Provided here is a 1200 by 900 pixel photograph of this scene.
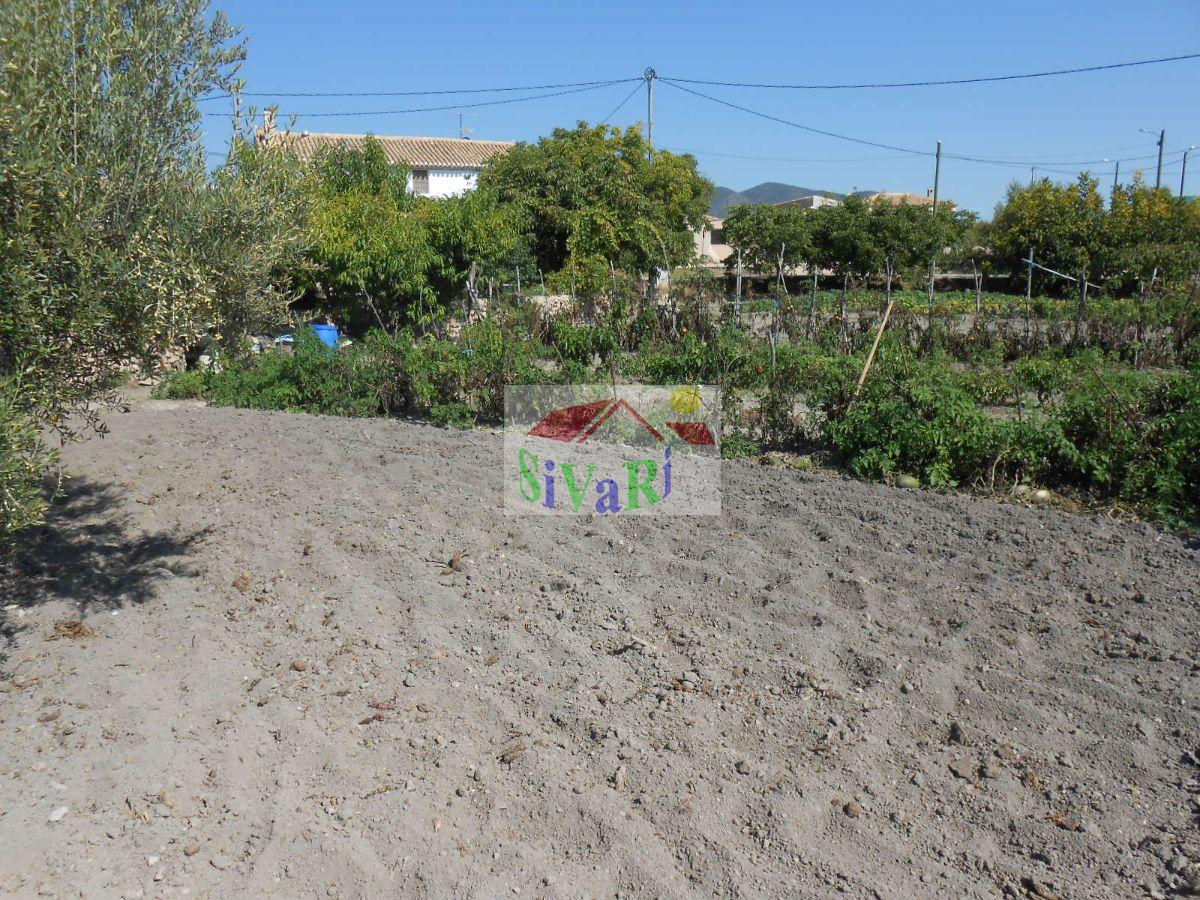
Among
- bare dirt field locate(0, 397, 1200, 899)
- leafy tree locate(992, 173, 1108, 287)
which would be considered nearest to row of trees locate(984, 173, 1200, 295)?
leafy tree locate(992, 173, 1108, 287)

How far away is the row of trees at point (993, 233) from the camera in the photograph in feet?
82.3

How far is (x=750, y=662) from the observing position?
4.42m

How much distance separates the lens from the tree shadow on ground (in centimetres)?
508

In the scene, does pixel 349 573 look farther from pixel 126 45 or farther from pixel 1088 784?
pixel 1088 784

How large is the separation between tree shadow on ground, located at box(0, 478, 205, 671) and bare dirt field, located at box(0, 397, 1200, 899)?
3cm

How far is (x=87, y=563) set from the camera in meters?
5.59

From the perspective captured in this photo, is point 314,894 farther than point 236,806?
No

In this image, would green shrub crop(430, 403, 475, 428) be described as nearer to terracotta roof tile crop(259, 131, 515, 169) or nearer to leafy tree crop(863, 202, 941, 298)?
leafy tree crop(863, 202, 941, 298)

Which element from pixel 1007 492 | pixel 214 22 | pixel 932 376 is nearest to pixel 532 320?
pixel 932 376

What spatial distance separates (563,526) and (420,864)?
3.22 meters

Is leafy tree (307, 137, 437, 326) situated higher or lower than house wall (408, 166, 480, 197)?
lower

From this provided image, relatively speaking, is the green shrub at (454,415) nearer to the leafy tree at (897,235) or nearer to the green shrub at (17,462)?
the green shrub at (17,462)

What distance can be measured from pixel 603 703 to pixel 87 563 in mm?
3510

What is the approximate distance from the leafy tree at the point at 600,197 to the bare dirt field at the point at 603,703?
13.1 meters
